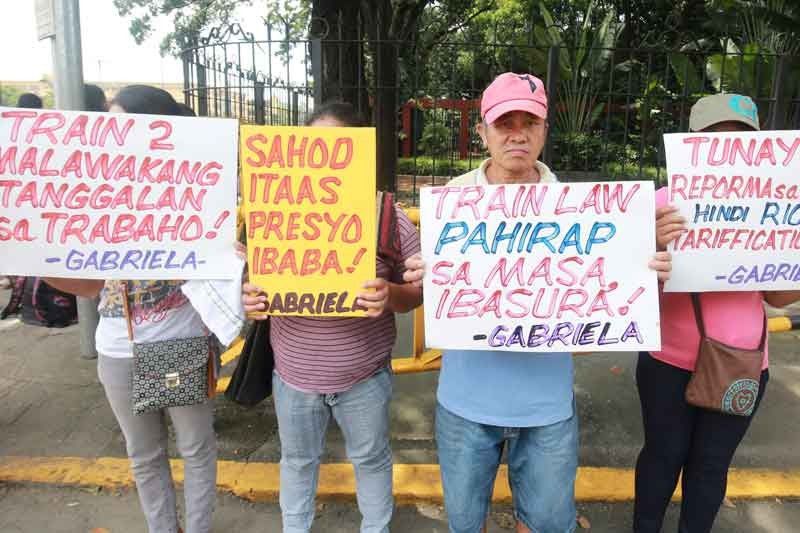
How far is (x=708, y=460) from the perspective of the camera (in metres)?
2.16

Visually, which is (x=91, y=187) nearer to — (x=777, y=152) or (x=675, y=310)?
(x=675, y=310)

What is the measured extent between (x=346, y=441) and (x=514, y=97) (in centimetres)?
136

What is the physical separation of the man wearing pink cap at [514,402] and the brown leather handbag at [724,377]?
1.32 feet

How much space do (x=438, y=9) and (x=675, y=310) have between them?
19.7 meters

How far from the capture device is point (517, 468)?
197 cm

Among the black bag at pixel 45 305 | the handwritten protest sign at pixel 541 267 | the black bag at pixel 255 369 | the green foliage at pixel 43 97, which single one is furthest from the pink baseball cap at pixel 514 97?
the green foliage at pixel 43 97

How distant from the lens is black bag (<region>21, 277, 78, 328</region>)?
102 inches

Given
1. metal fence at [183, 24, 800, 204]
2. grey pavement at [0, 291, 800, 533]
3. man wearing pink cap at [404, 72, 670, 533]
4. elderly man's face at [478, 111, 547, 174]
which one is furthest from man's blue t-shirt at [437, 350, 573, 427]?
metal fence at [183, 24, 800, 204]

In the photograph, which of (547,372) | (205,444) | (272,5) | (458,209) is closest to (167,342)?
(205,444)

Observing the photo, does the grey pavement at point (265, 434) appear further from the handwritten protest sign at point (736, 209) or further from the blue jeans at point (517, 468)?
the handwritten protest sign at point (736, 209)

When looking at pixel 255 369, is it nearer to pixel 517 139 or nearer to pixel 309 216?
pixel 309 216

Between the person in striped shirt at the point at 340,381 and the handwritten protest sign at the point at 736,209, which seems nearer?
the handwritten protest sign at the point at 736,209

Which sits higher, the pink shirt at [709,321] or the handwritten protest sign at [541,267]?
the handwritten protest sign at [541,267]

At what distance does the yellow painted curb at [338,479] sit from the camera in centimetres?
281
